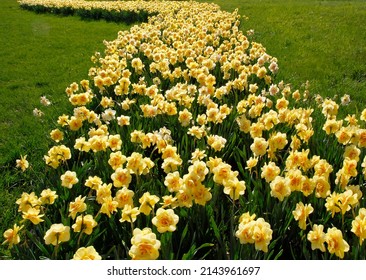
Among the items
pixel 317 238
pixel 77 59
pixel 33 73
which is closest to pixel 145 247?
pixel 317 238

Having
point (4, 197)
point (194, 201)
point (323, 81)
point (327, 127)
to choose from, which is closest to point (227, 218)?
point (194, 201)

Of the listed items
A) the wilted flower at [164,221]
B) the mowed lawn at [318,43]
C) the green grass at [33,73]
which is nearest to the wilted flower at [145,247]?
the wilted flower at [164,221]

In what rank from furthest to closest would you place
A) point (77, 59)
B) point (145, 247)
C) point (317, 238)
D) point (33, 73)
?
point (77, 59), point (33, 73), point (317, 238), point (145, 247)

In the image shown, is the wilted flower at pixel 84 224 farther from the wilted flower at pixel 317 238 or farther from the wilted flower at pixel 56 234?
the wilted flower at pixel 317 238

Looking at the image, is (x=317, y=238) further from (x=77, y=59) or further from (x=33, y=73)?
(x=77, y=59)

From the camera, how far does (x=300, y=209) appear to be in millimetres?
1921

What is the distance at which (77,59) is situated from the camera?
8.80 m

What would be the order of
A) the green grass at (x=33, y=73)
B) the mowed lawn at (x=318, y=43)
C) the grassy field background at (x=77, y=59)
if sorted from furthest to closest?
the mowed lawn at (x=318, y=43)
the grassy field background at (x=77, y=59)
the green grass at (x=33, y=73)

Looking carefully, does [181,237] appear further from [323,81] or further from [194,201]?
[323,81]

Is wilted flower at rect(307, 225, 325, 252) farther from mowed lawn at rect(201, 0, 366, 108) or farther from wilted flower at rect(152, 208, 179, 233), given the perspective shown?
mowed lawn at rect(201, 0, 366, 108)

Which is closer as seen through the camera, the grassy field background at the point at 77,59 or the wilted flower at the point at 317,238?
the wilted flower at the point at 317,238

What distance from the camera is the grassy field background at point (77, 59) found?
174 inches

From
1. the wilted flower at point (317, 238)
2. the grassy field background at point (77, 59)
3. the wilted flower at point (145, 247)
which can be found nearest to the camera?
the wilted flower at point (145, 247)

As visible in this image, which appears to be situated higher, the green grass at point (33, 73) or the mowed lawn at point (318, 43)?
the mowed lawn at point (318, 43)
